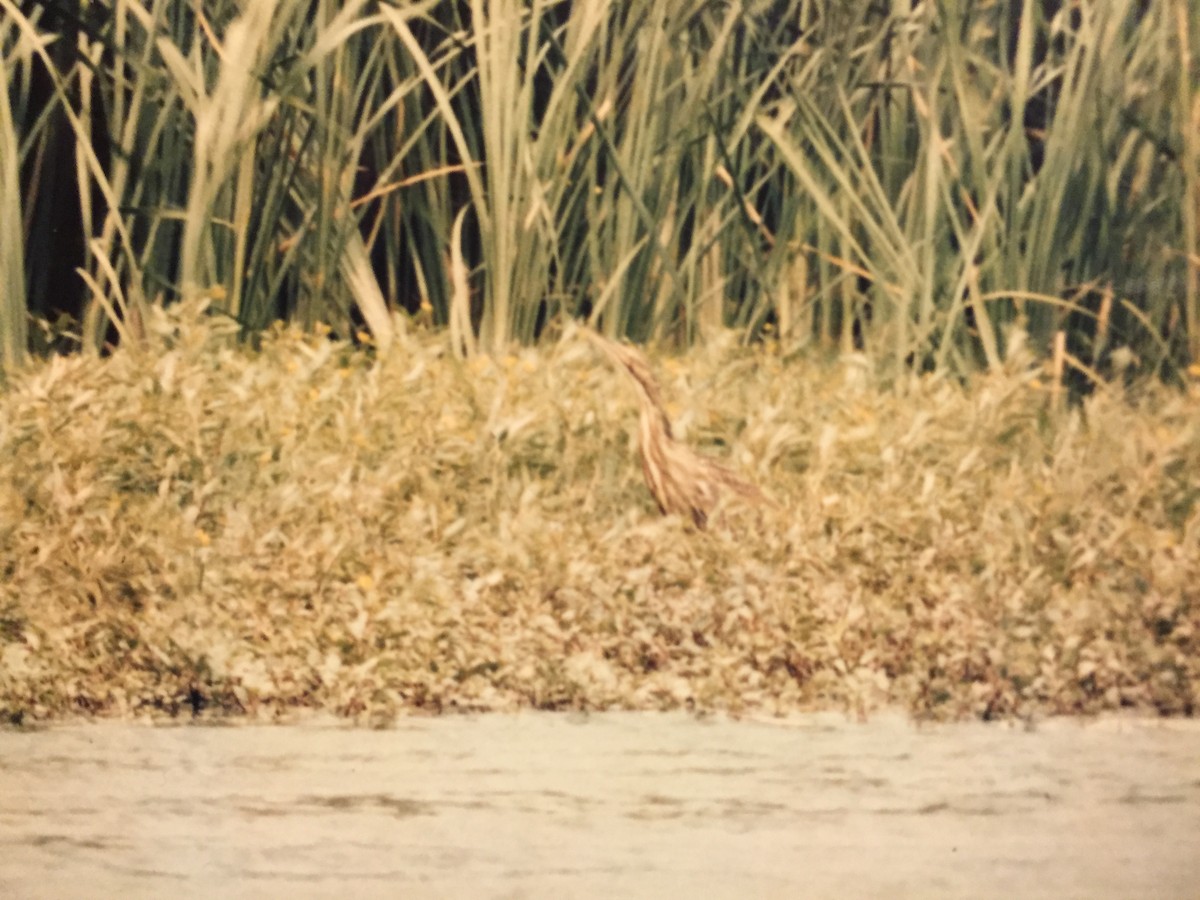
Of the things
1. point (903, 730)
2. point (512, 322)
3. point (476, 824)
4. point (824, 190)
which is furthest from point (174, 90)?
point (903, 730)

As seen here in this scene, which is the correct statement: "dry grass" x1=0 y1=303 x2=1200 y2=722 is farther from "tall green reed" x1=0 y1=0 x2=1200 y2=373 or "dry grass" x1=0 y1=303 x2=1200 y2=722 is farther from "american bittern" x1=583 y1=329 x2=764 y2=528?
"tall green reed" x1=0 y1=0 x2=1200 y2=373

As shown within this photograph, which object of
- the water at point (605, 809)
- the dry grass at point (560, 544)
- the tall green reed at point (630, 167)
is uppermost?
the tall green reed at point (630, 167)

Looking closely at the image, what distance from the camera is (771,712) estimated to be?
295 cm

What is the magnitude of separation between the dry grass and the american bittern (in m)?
0.06

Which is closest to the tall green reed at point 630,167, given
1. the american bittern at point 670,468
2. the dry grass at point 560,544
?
the dry grass at point 560,544

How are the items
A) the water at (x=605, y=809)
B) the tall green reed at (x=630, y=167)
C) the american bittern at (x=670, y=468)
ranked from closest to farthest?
1. the water at (x=605, y=809)
2. the american bittern at (x=670, y=468)
3. the tall green reed at (x=630, y=167)

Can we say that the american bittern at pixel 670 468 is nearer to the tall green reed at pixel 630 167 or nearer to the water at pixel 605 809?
the tall green reed at pixel 630 167

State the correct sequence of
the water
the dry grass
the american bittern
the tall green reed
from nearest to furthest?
the water < the dry grass < the american bittern < the tall green reed

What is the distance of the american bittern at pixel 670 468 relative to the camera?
3359 mm

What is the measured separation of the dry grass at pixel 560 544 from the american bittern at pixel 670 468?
0.21 ft

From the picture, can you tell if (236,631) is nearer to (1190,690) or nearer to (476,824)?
(476,824)

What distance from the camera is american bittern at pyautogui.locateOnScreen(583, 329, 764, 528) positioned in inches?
132

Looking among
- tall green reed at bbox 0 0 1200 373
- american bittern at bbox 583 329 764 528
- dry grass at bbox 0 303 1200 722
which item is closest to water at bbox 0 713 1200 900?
dry grass at bbox 0 303 1200 722

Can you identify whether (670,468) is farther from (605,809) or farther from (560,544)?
(605,809)
